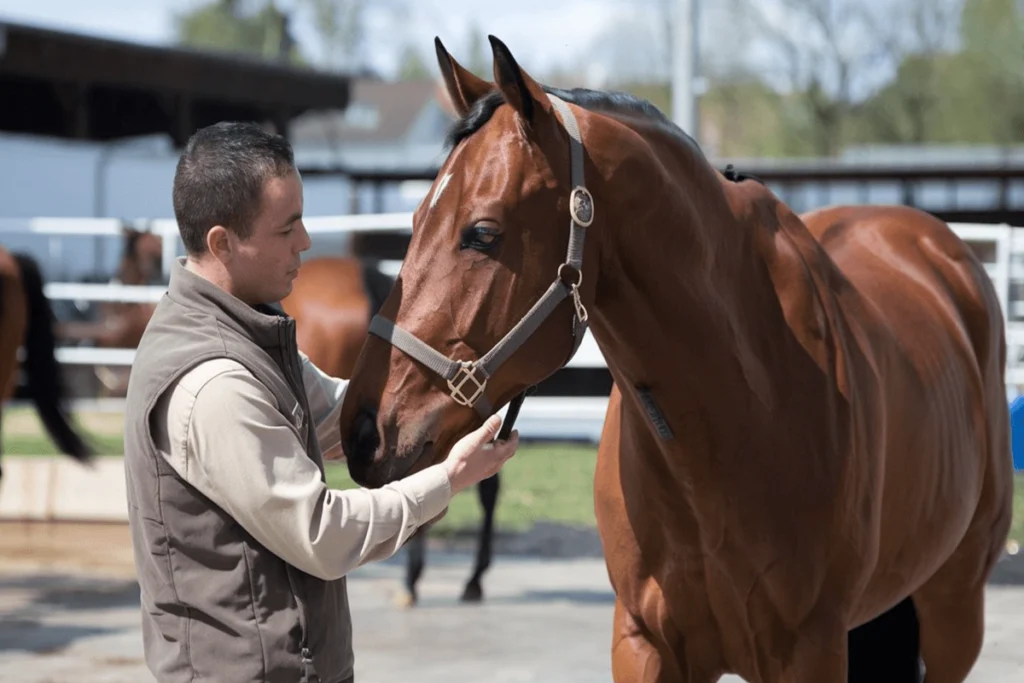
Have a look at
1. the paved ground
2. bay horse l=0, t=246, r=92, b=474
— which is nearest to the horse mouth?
the paved ground

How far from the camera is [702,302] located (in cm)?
263

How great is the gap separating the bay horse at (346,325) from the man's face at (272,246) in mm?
4486

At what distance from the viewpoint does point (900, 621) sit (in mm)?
3809

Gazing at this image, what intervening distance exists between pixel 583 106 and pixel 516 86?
9.8 inches

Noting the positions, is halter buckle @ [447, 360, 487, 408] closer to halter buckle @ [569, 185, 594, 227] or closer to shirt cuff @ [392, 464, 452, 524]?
shirt cuff @ [392, 464, 452, 524]

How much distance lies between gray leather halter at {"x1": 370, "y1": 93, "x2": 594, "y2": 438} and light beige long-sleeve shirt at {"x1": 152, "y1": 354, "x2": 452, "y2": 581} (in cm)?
27

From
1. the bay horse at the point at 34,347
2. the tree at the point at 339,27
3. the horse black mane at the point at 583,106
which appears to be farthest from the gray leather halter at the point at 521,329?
the tree at the point at 339,27

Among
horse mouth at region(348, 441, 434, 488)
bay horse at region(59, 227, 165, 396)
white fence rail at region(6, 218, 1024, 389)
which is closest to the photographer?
horse mouth at region(348, 441, 434, 488)

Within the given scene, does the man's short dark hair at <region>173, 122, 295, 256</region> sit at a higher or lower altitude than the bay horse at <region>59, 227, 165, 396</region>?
higher

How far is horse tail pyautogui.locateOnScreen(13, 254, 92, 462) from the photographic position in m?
7.60

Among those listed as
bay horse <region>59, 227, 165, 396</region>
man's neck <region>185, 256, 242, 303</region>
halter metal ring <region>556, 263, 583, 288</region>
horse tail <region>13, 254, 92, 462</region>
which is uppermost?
man's neck <region>185, 256, 242, 303</region>

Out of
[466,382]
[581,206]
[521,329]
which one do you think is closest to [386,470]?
[466,382]

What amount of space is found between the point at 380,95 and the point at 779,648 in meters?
70.0

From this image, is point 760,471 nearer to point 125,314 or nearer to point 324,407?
point 324,407
